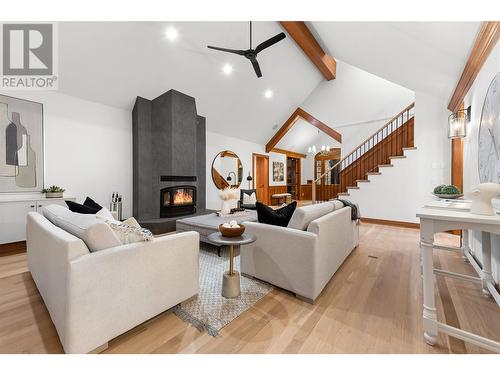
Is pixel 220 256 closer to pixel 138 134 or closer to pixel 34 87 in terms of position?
pixel 138 134

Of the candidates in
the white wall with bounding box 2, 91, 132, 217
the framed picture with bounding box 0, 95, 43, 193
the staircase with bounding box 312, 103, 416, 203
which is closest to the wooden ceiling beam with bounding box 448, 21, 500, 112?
the staircase with bounding box 312, 103, 416, 203

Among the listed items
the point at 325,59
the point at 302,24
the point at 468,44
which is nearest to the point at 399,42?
the point at 468,44

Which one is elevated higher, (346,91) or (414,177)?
(346,91)

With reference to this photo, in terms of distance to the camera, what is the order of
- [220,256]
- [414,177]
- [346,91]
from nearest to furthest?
[220,256] < [414,177] < [346,91]

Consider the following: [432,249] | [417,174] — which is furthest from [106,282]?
[417,174]

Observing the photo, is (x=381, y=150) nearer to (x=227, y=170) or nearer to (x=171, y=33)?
(x=227, y=170)

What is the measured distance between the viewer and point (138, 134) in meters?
4.50

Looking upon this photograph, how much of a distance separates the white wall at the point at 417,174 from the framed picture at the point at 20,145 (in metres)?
6.59

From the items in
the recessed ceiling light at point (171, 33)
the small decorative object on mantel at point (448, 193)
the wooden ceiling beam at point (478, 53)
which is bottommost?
the small decorative object on mantel at point (448, 193)

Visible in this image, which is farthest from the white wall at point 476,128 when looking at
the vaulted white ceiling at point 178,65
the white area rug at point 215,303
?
the vaulted white ceiling at point 178,65

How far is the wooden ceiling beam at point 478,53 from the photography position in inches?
80.0

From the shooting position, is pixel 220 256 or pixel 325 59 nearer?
pixel 220 256

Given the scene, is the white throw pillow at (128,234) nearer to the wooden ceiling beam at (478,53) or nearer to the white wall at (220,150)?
the wooden ceiling beam at (478,53)
